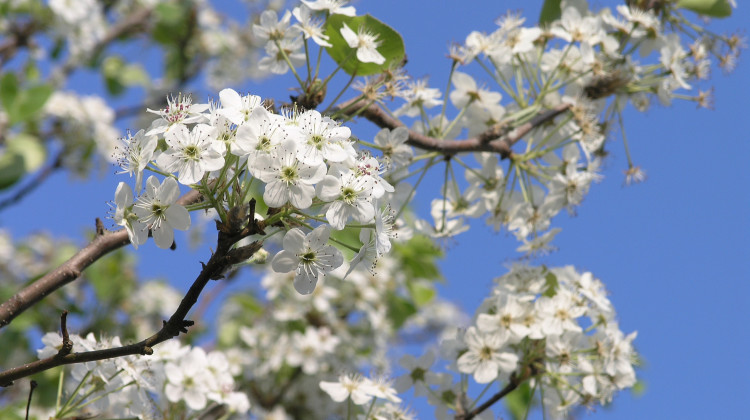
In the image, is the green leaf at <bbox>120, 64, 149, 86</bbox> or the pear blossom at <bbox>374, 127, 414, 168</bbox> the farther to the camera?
the green leaf at <bbox>120, 64, 149, 86</bbox>

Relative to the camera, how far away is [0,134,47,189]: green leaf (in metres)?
4.20

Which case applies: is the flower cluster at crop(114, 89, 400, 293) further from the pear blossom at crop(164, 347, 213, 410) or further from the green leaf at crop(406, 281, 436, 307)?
the green leaf at crop(406, 281, 436, 307)

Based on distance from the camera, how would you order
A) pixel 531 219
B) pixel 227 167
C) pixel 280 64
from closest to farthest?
pixel 227 167 → pixel 280 64 → pixel 531 219

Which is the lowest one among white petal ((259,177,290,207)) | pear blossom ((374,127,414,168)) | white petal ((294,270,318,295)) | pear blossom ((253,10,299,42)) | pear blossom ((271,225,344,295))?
white petal ((294,270,318,295))

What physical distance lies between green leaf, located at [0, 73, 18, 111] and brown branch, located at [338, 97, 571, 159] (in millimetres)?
2649

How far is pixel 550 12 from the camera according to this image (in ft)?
10.5

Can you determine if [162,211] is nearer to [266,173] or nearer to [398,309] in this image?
[266,173]

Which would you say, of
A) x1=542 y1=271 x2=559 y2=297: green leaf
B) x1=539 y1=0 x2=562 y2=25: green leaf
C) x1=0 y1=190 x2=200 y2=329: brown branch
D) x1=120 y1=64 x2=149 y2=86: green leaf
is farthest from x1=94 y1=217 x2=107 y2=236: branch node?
x1=120 y1=64 x2=149 y2=86: green leaf

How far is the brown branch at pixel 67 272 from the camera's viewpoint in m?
1.91

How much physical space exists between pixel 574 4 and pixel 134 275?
453cm

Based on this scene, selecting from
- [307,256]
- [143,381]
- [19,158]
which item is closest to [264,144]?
[307,256]

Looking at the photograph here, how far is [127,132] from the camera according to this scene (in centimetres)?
177

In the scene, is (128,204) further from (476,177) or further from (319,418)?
(319,418)

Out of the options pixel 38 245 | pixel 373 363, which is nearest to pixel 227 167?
pixel 373 363
